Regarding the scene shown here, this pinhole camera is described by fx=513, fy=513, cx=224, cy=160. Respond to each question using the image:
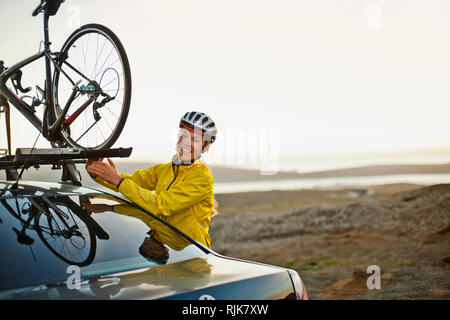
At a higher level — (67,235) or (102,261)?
(67,235)

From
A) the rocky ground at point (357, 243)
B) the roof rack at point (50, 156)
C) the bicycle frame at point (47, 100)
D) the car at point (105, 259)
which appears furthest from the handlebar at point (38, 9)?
the rocky ground at point (357, 243)

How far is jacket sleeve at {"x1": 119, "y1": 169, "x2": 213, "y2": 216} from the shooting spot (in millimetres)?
3631

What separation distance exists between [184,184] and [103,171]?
0.62 meters

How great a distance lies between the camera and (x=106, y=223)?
10.4ft

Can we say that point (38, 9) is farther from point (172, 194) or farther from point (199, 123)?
point (172, 194)

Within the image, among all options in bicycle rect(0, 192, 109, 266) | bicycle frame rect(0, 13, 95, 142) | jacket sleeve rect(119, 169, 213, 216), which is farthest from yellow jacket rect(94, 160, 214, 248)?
bicycle frame rect(0, 13, 95, 142)

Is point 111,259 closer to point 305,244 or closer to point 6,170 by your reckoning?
point 6,170

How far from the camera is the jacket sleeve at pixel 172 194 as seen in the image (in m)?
3.63

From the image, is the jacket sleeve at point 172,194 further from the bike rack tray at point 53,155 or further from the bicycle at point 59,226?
the bicycle at point 59,226

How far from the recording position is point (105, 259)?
280 centimetres

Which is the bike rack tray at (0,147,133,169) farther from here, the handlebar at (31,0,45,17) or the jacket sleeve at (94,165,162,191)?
the handlebar at (31,0,45,17)

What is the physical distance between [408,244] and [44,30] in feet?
29.7

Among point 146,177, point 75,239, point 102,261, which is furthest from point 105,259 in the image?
point 146,177

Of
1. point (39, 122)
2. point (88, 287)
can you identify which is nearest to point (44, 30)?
point (39, 122)
